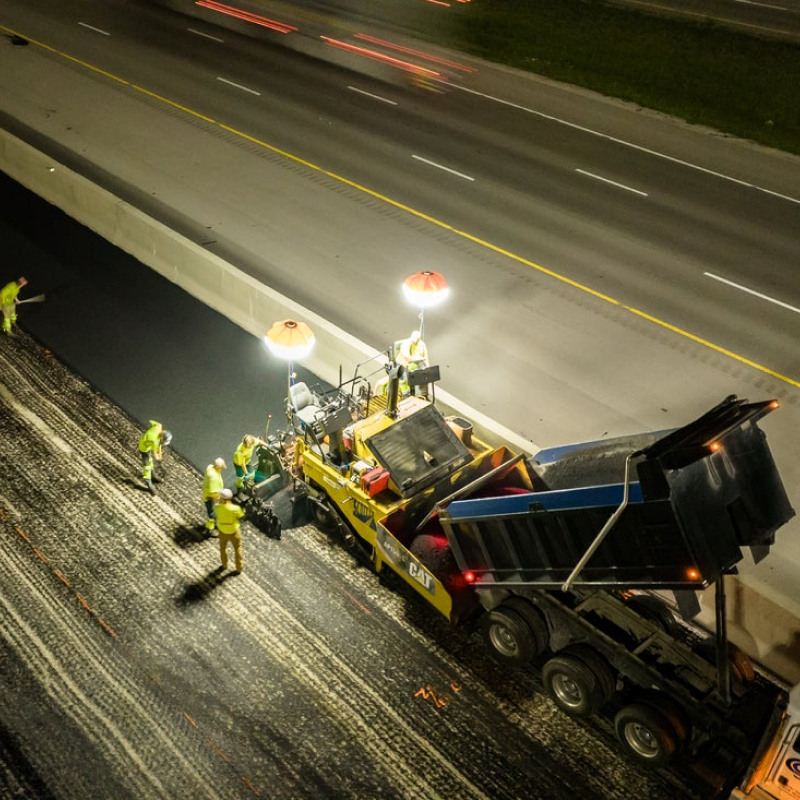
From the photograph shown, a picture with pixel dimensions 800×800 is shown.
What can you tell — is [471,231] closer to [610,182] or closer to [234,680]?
[610,182]

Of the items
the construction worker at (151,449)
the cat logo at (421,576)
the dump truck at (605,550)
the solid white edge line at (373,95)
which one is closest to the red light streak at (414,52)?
the solid white edge line at (373,95)

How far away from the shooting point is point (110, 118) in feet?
75.2

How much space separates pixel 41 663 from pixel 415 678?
4.15 m

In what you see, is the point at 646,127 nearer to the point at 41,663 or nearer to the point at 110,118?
the point at 110,118

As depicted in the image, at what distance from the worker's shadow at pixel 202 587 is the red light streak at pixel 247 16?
25.5m

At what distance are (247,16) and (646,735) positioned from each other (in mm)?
30968

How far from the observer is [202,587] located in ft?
33.4

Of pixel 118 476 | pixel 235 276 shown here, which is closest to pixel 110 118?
pixel 235 276

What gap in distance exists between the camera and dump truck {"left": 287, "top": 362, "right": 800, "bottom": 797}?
7.65m

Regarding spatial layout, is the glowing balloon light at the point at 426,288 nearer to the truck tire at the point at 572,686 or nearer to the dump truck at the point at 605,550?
the dump truck at the point at 605,550

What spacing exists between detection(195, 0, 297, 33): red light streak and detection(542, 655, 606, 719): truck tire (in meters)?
27.7

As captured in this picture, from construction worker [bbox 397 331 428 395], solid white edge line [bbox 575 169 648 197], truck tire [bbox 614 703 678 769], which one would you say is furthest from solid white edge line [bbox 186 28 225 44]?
truck tire [bbox 614 703 678 769]

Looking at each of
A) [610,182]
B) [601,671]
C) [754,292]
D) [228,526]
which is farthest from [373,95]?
[601,671]

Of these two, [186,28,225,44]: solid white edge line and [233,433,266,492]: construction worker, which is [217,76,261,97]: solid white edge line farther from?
[233,433,266,492]: construction worker
